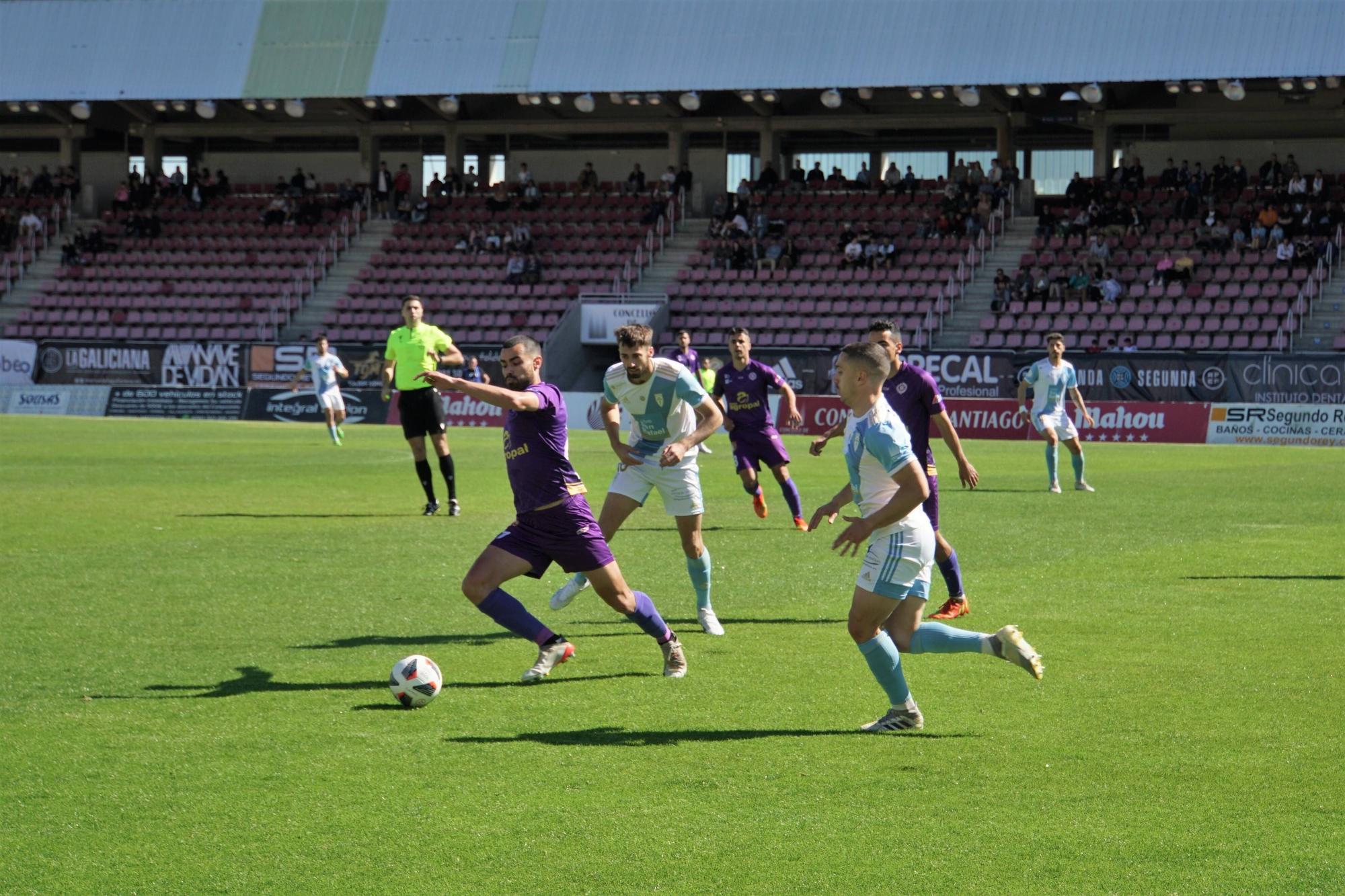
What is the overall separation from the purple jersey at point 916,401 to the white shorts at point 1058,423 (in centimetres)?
1113

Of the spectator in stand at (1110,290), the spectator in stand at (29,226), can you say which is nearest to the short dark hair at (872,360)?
the spectator in stand at (1110,290)

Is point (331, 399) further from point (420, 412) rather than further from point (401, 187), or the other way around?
point (401, 187)

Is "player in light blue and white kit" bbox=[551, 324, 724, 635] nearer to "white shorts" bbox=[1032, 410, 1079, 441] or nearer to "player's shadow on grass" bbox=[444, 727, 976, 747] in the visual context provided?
"player's shadow on grass" bbox=[444, 727, 976, 747]

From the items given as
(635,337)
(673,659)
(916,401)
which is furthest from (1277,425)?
(673,659)

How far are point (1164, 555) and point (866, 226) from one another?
32.2m

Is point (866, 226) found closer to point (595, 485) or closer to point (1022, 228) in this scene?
point (1022, 228)

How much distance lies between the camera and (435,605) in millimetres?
11500

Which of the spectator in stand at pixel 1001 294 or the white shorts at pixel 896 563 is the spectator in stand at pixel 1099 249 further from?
the white shorts at pixel 896 563

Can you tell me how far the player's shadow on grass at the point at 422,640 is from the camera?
32.1ft

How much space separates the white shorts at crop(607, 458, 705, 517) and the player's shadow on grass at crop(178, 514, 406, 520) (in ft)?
23.8

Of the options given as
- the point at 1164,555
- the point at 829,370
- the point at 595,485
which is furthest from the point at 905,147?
the point at 1164,555

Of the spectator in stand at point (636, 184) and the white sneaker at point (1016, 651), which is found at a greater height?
the spectator in stand at point (636, 184)

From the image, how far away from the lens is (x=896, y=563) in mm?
7238

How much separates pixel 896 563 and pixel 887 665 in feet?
1.75
